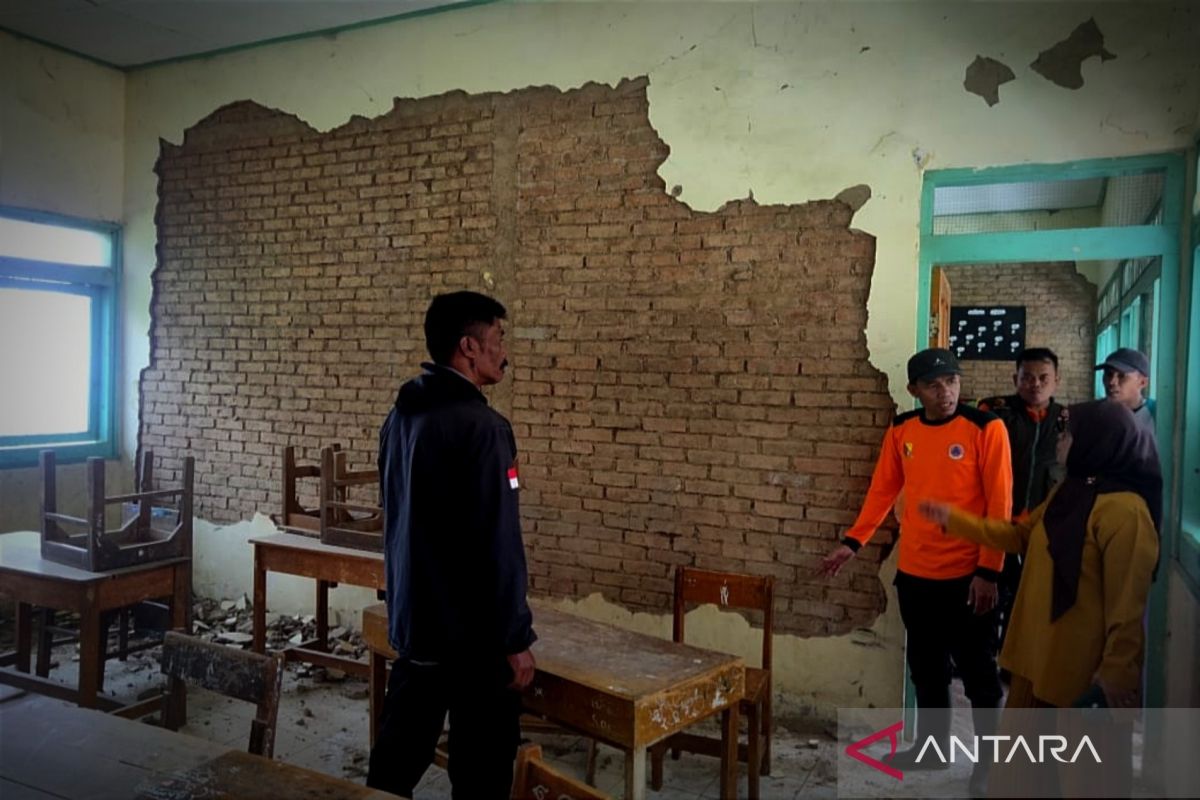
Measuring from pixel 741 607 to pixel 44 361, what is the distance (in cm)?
512

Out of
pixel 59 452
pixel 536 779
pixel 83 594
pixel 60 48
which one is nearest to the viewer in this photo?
pixel 536 779

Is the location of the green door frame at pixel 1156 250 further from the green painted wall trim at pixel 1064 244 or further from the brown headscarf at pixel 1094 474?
the brown headscarf at pixel 1094 474

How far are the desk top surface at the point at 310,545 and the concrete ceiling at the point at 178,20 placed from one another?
3146 mm

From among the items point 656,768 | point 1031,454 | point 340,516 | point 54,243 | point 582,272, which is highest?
point 54,243

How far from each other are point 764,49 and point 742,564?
2.59 meters

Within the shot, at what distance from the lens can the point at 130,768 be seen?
186 cm

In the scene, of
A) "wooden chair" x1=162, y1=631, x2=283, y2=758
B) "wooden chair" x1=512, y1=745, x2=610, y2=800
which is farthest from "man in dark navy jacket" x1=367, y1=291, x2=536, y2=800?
"wooden chair" x1=512, y1=745, x2=610, y2=800

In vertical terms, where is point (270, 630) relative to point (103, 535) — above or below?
below

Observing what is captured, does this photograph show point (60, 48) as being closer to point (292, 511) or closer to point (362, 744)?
point (292, 511)

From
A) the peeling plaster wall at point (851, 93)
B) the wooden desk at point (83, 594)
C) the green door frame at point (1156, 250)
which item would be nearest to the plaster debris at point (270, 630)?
the wooden desk at point (83, 594)

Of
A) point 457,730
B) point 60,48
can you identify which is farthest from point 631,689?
point 60,48

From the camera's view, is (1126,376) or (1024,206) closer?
(1126,376)

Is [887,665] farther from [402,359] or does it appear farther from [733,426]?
[402,359]

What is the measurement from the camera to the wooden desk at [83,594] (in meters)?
3.65
